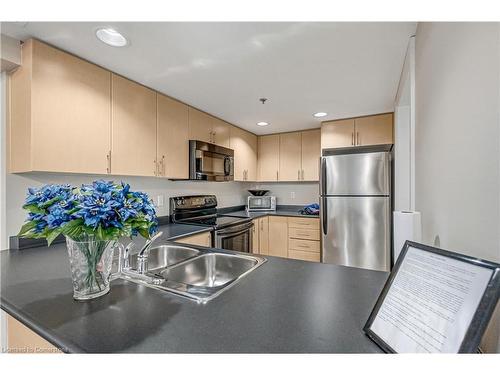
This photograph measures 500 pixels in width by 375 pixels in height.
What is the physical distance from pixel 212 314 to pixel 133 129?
5.72 ft

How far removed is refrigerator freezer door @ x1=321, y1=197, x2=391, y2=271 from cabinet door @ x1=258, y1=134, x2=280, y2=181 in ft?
3.91

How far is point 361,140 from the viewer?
9.81 ft

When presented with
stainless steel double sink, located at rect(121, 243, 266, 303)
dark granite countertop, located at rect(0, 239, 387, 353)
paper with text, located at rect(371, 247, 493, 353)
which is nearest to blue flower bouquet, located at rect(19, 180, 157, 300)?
dark granite countertop, located at rect(0, 239, 387, 353)

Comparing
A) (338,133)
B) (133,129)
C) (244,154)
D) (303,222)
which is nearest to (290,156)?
(244,154)

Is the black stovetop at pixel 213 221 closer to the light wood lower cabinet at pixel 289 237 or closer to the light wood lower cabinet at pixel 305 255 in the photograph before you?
the light wood lower cabinet at pixel 289 237

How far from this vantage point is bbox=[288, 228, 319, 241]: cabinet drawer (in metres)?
3.28

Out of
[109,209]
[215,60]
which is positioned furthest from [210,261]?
[215,60]

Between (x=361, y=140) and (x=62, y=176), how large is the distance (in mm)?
3072

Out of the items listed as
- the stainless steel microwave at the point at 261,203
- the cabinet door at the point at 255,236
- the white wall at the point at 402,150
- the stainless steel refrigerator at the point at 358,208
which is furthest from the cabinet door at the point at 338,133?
the cabinet door at the point at 255,236

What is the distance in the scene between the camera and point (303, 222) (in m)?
3.36

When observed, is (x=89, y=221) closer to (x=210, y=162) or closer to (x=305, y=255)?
(x=210, y=162)

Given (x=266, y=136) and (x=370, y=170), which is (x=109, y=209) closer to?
(x=370, y=170)

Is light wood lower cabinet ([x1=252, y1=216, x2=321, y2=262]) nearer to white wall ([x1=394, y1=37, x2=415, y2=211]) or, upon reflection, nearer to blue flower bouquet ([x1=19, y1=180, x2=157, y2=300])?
white wall ([x1=394, y1=37, x2=415, y2=211])

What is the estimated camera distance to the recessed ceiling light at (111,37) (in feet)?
4.56
